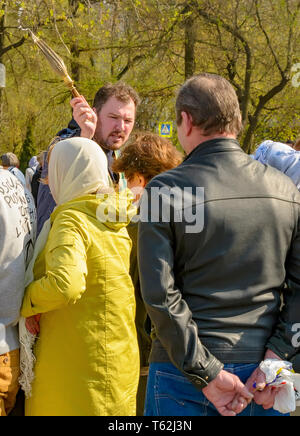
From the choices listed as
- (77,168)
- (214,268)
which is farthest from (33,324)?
(214,268)

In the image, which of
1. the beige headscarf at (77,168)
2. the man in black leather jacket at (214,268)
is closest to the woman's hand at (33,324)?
the beige headscarf at (77,168)

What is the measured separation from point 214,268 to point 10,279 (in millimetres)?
959

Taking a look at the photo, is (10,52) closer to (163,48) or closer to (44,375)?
(163,48)

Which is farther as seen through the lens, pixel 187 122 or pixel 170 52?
pixel 170 52

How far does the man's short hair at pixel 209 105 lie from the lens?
2138 mm

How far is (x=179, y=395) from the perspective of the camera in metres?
2.08

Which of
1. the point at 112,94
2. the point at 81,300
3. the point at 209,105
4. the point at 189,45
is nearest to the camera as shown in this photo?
the point at 209,105

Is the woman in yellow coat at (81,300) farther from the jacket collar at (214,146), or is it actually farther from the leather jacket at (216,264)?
the jacket collar at (214,146)

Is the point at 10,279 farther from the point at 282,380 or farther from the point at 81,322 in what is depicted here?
the point at 282,380

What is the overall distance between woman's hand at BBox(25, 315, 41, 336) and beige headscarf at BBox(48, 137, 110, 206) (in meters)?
0.53

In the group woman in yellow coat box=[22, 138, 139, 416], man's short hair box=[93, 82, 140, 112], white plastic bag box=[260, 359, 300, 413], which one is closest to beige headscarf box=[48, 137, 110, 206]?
woman in yellow coat box=[22, 138, 139, 416]

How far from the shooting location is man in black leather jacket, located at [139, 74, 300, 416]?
201cm

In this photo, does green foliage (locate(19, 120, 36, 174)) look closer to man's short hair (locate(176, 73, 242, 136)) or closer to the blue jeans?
man's short hair (locate(176, 73, 242, 136))

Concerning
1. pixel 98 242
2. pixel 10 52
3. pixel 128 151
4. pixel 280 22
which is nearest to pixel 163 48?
pixel 280 22
